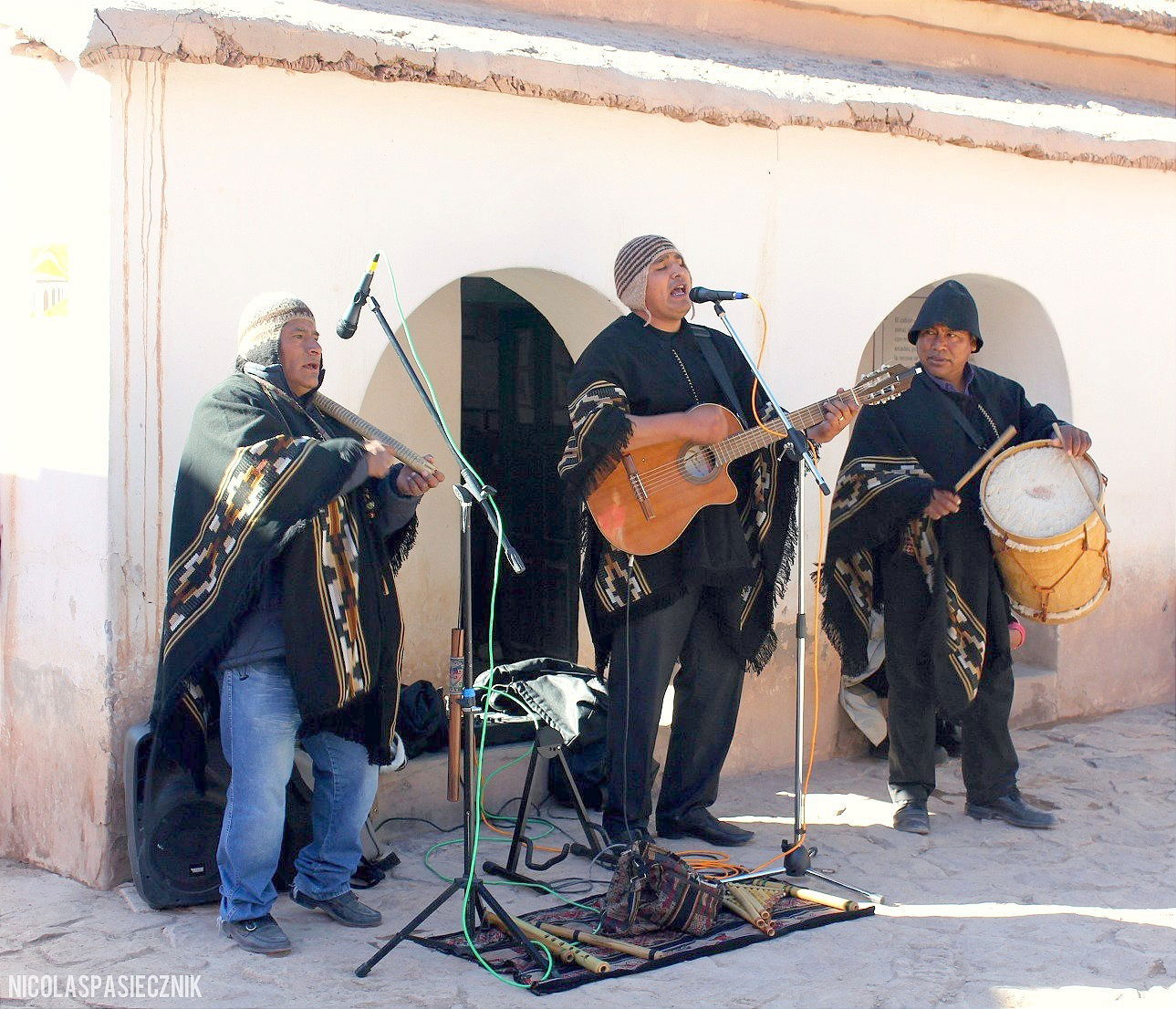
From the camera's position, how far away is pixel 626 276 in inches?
191

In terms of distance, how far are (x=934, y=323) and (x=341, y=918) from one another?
2.93 m

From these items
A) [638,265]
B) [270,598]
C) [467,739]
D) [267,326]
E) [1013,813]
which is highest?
[638,265]

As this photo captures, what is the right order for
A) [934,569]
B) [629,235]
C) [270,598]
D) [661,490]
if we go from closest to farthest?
[270,598]
[661,490]
[934,569]
[629,235]

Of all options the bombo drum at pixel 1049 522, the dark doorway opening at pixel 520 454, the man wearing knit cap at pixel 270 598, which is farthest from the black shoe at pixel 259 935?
the bombo drum at pixel 1049 522

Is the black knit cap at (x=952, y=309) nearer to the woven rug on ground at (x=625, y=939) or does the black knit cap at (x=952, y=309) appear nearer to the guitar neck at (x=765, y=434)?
the guitar neck at (x=765, y=434)

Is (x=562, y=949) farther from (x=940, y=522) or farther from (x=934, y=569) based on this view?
(x=940, y=522)

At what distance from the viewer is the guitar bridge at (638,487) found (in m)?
4.67

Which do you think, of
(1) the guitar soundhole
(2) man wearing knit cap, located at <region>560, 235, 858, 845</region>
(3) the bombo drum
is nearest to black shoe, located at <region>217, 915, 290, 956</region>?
(2) man wearing knit cap, located at <region>560, 235, 858, 845</region>

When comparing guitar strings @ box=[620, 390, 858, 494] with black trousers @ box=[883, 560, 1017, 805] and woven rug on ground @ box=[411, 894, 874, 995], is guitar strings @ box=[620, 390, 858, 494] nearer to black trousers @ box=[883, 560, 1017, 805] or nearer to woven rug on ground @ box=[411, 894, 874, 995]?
black trousers @ box=[883, 560, 1017, 805]

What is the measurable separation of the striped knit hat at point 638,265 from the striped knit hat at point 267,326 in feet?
3.98

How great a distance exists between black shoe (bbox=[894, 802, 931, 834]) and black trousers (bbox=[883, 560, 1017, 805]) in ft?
0.10

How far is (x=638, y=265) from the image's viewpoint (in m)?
4.81

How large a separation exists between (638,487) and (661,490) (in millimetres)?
83

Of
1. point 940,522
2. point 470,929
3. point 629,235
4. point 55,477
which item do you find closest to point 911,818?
point 940,522
